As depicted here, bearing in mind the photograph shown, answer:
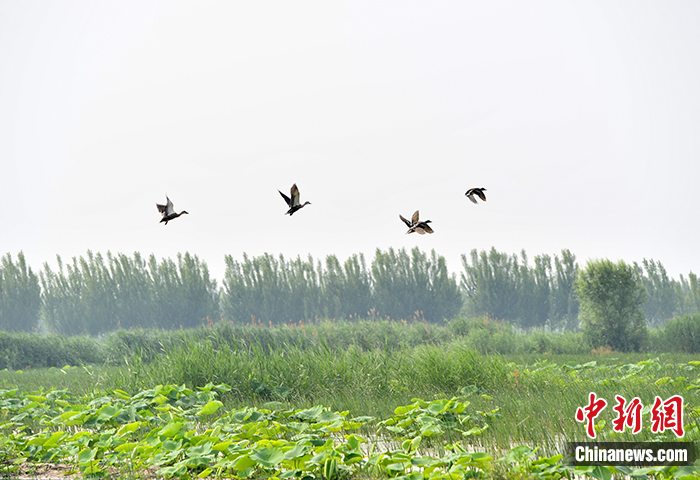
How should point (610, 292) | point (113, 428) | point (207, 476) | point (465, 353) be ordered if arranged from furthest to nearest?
1. point (610, 292)
2. point (465, 353)
3. point (113, 428)
4. point (207, 476)

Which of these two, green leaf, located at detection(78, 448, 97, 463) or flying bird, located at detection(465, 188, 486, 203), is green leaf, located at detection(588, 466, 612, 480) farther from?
green leaf, located at detection(78, 448, 97, 463)

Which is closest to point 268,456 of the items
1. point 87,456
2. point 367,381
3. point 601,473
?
point 87,456

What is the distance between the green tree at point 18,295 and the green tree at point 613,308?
35.9 m

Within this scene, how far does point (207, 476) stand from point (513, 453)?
232 cm

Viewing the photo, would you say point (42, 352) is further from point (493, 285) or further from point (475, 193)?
point (493, 285)

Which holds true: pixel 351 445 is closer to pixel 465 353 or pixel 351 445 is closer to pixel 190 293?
pixel 465 353

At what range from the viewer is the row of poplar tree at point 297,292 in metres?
36.3

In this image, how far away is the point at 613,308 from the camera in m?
18.3

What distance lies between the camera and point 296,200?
2.94m

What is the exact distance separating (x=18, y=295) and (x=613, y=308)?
3728 cm

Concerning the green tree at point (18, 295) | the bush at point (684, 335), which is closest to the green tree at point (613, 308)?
the bush at point (684, 335)

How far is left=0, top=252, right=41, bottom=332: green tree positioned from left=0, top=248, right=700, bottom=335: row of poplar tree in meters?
0.07

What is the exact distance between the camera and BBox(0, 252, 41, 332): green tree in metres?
35.2

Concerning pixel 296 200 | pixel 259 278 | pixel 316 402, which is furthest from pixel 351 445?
pixel 259 278
